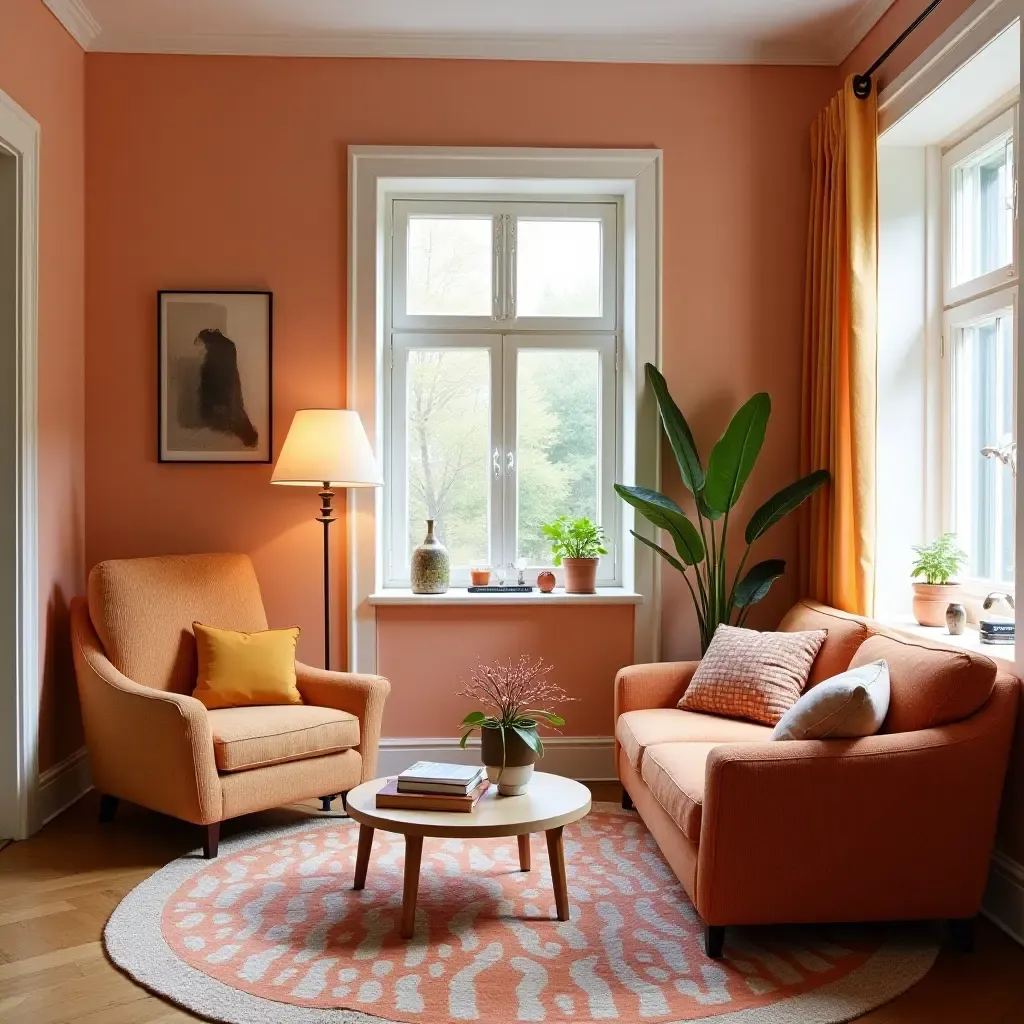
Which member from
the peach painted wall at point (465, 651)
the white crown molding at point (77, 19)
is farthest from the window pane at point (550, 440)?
the white crown molding at point (77, 19)

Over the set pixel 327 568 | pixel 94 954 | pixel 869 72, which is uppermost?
pixel 869 72

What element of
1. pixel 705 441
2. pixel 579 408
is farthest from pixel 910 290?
pixel 579 408

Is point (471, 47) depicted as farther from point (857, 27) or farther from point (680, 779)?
point (680, 779)

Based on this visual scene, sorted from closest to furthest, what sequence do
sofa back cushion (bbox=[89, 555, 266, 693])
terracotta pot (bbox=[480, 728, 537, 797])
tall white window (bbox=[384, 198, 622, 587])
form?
terracotta pot (bbox=[480, 728, 537, 797]), sofa back cushion (bbox=[89, 555, 266, 693]), tall white window (bbox=[384, 198, 622, 587])

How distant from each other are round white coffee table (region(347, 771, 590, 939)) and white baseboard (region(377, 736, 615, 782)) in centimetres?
123

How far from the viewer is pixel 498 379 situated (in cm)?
451

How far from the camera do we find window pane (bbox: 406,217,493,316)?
455cm

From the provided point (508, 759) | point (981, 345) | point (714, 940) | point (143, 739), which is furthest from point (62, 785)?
point (981, 345)

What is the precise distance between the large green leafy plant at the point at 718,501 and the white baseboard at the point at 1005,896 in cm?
136

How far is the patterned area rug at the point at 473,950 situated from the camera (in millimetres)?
2338

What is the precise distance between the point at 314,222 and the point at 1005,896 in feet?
11.2

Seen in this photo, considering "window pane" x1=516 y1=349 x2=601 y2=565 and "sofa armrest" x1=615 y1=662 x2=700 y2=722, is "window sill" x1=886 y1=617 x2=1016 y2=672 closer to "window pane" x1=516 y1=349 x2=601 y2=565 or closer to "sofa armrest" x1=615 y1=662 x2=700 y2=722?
"sofa armrest" x1=615 y1=662 x2=700 y2=722

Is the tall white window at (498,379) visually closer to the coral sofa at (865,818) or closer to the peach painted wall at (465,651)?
the peach painted wall at (465,651)

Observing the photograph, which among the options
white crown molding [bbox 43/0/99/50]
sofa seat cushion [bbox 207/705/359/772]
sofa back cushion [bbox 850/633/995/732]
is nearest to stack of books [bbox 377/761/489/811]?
sofa seat cushion [bbox 207/705/359/772]
